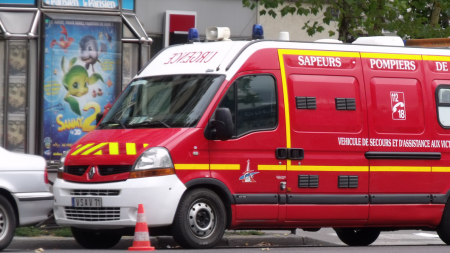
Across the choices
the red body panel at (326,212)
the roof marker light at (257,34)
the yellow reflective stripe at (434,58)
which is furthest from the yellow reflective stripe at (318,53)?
the red body panel at (326,212)

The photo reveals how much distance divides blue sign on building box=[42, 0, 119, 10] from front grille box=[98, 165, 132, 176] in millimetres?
5846

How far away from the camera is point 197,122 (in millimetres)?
10406

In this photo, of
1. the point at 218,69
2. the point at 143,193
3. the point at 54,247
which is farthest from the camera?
the point at 54,247

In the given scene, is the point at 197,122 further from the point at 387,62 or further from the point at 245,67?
the point at 387,62

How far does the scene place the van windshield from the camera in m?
10.6

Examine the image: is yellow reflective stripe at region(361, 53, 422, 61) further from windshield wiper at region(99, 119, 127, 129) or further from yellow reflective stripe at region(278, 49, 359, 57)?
windshield wiper at region(99, 119, 127, 129)

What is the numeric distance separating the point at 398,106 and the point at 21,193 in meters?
4.78

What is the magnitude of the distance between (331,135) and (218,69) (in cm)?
162

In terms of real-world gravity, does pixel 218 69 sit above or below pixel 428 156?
above

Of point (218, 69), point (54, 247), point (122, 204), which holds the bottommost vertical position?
point (54, 247)

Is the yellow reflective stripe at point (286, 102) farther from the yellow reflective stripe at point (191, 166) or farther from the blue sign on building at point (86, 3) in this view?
the blue sign on building at point (86, 3)

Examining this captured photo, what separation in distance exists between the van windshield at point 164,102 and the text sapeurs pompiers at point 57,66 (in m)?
4.34

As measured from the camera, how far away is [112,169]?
10133 mm

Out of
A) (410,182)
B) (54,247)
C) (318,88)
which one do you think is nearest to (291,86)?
(318,88)
